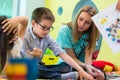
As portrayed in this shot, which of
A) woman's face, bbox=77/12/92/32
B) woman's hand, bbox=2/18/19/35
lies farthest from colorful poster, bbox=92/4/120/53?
woman's hand, bbox=2/18/19/35

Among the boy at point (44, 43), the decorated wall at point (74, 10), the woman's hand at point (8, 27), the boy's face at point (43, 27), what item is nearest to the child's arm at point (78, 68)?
the boy at point (44, 43)

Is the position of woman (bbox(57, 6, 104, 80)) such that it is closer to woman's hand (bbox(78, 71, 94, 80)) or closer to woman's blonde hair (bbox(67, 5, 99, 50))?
woman's blonde hair (bbox(67, 5, 99, 50))

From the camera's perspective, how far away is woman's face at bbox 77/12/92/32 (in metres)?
1.20

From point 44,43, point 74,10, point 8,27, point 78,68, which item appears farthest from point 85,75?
point 74,10

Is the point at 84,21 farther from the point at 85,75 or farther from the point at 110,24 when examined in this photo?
the point at 85,75

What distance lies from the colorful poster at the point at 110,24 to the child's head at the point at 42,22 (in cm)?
20

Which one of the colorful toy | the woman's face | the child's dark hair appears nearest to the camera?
the child's dark hair

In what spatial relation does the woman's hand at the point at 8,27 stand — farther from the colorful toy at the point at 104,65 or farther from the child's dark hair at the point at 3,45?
the colorful toy at the point at 104,65

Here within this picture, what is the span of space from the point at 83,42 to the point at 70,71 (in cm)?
23

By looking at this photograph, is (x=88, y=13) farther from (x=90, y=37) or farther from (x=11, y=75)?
(x=11, y=75)

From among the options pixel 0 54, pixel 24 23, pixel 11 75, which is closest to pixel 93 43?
pixel 24 23

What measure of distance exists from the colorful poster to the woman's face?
123 millimetres

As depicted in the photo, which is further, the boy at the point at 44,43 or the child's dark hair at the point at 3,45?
the boy at the point at 44,43

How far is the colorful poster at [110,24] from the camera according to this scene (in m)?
1.07
